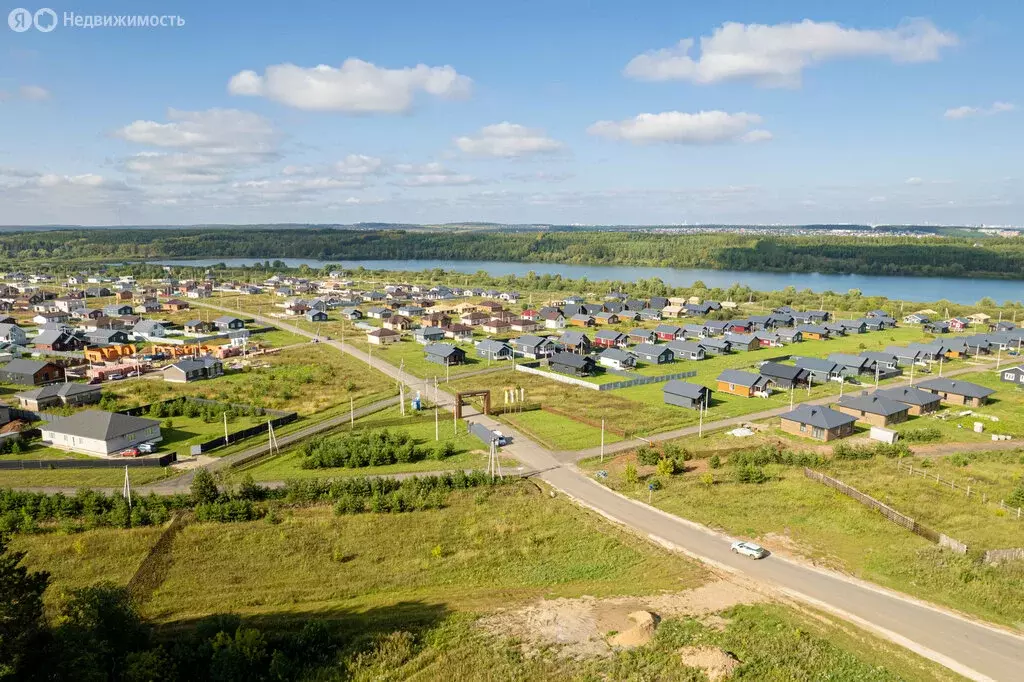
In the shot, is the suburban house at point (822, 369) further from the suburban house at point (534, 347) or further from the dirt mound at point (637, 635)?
the dirt mound at point (637, 635)

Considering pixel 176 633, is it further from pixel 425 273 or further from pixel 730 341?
pixel 425 273

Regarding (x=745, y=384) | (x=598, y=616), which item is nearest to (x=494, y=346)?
(x=745, y=384)

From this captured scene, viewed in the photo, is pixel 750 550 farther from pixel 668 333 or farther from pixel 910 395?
pixel 668 333

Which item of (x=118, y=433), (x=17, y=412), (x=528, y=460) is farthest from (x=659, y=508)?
(x=17, y=412)

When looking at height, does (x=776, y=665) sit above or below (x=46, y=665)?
below

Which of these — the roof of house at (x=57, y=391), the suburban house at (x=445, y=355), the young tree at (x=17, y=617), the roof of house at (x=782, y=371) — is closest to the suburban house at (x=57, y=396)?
the roof of house at (x=57, y=391)

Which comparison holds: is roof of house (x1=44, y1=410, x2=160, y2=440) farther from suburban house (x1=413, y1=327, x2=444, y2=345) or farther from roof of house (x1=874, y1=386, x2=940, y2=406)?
roof of house (x1=874, y1=386, x2=940, y2=406)
